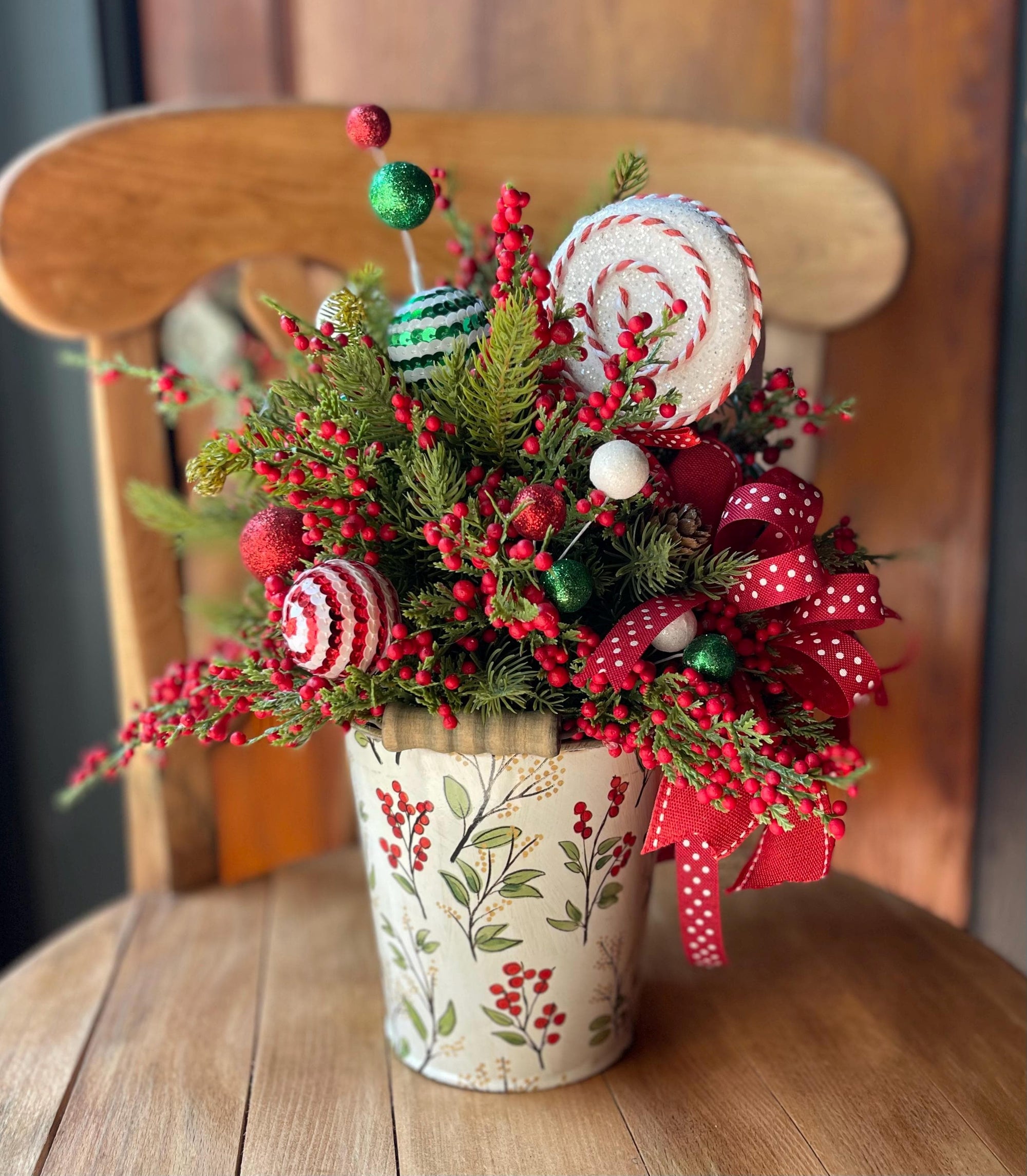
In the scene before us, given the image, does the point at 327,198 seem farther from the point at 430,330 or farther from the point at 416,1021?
the point at 416,1021

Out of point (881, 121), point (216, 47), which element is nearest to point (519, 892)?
point (881, 121)

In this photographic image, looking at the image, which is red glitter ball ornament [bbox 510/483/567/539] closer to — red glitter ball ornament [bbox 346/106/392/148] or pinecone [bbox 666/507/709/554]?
pinecone [bbox 666/507/709/554]

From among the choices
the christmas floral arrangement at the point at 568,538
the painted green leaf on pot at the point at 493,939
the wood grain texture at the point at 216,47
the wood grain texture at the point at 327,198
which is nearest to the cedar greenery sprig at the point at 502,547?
the christmas floral arrangement at the point at 568,538

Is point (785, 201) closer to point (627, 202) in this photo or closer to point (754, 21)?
point (754, 21)

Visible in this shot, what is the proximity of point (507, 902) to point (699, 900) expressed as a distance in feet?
Answer: 0.35

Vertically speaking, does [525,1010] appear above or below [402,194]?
below

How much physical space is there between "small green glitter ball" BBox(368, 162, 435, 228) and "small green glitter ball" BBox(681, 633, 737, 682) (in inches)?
9.7

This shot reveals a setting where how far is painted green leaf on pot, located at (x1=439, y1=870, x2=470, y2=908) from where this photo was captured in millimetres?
532

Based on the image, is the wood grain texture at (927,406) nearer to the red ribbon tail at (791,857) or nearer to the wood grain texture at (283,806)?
the red ribbon tail at (791,857)

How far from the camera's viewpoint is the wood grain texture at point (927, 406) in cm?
93

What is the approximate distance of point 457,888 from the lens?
0.53 m

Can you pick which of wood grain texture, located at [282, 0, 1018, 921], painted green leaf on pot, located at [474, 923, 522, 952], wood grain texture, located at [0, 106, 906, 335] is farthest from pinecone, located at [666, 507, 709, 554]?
wood grain texture, located at [282, 0, 1018, 921]

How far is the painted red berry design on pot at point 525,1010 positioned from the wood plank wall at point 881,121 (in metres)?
0.63

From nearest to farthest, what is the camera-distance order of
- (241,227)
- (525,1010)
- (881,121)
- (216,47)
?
(525,1010) → (241,227) → (881,121) → (216,47)
